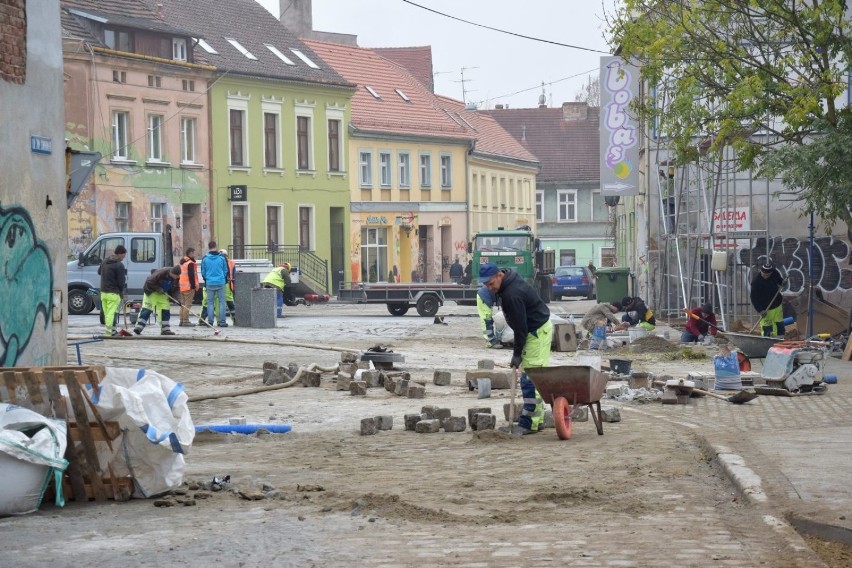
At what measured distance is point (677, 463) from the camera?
440 inches

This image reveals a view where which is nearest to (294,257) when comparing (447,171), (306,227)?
(306,227)

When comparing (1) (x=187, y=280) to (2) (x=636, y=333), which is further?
(1) (x=187, y=280)

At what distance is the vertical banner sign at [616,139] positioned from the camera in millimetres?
36438

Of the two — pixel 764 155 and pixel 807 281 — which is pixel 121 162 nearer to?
pixel 807 281

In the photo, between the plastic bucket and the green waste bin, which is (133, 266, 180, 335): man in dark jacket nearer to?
the plastic bucket

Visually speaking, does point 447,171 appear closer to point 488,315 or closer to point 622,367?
point 488,315

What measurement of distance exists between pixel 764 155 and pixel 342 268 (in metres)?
37.5

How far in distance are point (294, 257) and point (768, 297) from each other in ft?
103

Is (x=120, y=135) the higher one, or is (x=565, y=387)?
(x=120, y=135)

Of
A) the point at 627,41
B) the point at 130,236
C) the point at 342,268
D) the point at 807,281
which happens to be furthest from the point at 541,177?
the point at 627,41

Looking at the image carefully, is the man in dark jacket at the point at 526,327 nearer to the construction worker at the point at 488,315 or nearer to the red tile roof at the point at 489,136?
the construction worker at the point at 488,315

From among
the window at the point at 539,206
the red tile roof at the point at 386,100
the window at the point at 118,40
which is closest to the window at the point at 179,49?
the window at the point at 118,40

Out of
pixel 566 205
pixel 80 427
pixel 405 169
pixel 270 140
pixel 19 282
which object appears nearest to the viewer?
pixel 80 427

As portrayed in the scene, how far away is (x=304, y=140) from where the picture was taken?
5622cm
